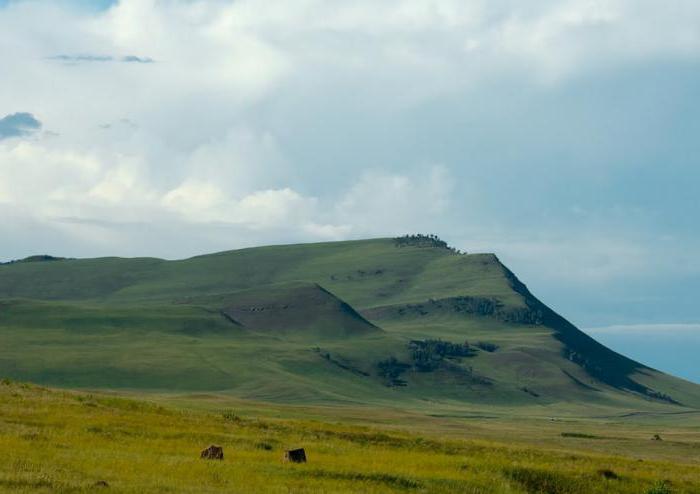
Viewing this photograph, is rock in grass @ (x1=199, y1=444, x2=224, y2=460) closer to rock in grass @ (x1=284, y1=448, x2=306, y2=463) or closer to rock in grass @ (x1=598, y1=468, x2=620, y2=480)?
rock in grass @ (x1=284, y1=448, x2=306, y2=463)

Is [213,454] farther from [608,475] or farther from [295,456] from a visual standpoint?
[608,475]

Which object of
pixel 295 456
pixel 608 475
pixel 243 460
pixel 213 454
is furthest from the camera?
pixel 608 475


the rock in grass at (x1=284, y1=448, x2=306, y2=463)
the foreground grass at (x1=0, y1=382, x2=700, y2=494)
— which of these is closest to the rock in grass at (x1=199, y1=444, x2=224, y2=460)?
the foreground grass at (x1=0, y1=382, x2=700, y2=494)

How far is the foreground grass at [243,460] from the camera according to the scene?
40.8m

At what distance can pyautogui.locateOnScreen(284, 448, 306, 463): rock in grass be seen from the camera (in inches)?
1956

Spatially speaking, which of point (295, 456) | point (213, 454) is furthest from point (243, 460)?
point (295, 456)

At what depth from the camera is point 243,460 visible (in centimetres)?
4819

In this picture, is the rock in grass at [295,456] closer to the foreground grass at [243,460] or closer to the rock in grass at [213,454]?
the foreground grass at [243,460]

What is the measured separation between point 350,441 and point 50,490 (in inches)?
1404

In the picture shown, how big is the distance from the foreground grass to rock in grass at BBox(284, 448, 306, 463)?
44 centimetres

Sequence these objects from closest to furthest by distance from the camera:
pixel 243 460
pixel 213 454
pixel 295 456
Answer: pixel 213 454 < pixel 243 460 < pixel 295 456

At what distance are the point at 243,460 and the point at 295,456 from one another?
2850 mm

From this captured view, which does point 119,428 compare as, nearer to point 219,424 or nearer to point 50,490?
point 219,424

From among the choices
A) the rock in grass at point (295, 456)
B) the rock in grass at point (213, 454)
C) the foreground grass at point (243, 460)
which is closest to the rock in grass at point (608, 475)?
the foreground grass at point (243, 460)
